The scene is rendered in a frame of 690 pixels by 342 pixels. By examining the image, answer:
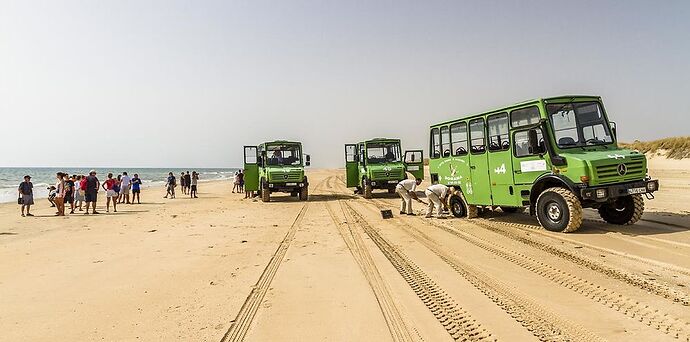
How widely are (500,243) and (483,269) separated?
86.6 inches

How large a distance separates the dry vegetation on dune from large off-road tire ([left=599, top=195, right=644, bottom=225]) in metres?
24.8

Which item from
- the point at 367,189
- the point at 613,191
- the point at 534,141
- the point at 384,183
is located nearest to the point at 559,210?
the point at 613,191

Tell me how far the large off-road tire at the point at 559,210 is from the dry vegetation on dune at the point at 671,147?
26.5m

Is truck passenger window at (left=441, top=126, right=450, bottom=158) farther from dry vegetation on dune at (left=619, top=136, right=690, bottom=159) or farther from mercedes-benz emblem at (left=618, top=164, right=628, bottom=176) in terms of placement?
dry vegetation on dune at (left=619, top=136, right=690, bottom=159)

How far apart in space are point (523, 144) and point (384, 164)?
11.4 meters

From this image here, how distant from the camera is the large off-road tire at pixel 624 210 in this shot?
354 inches

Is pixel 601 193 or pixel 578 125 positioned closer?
pixel 601 193

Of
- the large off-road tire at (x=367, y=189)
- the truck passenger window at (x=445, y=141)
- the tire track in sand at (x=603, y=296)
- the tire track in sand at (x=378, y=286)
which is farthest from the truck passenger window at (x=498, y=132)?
the large off-road tire at (x=367, y=189)

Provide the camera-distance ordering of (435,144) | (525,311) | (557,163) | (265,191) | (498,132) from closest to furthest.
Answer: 1. (525,311)
2. (557,163)
3. (498,132)
4. (435,144)
5. (265,191)

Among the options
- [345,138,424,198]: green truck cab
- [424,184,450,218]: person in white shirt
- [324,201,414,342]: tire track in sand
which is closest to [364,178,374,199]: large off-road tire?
[345,138,424,198]: green truck cab

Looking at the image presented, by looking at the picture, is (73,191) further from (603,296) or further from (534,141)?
(603,296)

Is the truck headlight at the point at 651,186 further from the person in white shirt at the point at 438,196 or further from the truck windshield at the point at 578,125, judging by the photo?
the person in white shirt at the point at 438,196

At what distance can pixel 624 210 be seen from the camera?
30.6ft

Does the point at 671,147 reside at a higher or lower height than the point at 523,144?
higher
